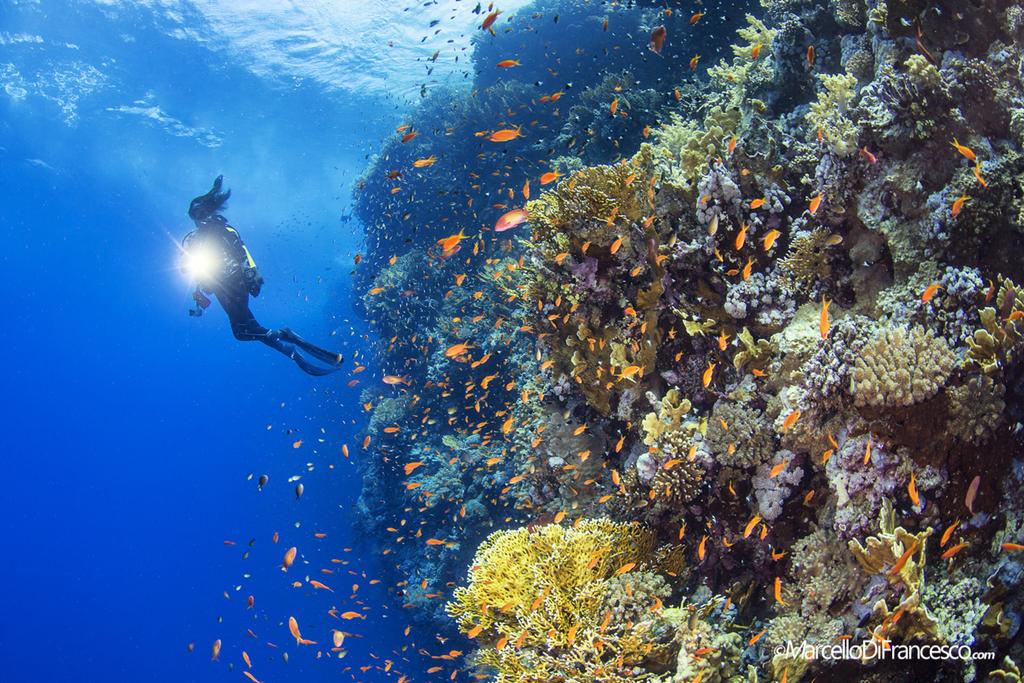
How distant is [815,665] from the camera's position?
9.18 feet

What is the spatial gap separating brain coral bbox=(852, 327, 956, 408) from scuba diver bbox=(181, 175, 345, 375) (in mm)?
10186

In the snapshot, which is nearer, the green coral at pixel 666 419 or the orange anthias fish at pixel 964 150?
the orange anthias fish at pixel 964 150

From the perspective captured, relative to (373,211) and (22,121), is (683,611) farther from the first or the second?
(22,121)

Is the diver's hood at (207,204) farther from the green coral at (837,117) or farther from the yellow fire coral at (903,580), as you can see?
the yellow fire coral at (903,580)

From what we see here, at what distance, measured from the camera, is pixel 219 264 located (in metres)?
12.0

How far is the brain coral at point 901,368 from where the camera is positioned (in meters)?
2.98

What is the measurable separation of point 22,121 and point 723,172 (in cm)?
4068

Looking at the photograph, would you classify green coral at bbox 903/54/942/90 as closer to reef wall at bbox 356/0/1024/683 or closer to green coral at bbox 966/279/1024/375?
reef wall at bbox 356/0/1024/683

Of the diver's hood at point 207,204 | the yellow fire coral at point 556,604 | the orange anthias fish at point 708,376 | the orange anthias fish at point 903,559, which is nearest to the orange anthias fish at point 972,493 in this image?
the orange anthias fish at point 903,559

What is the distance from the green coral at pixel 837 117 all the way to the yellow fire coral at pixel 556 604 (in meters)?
3.57

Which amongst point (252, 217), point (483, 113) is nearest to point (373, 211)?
point (483, 113)

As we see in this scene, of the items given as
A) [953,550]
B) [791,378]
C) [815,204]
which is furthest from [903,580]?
[815,204]

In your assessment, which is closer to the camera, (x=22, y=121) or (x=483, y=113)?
(x=483, y=113)

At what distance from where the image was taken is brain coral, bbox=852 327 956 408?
9.77ft
